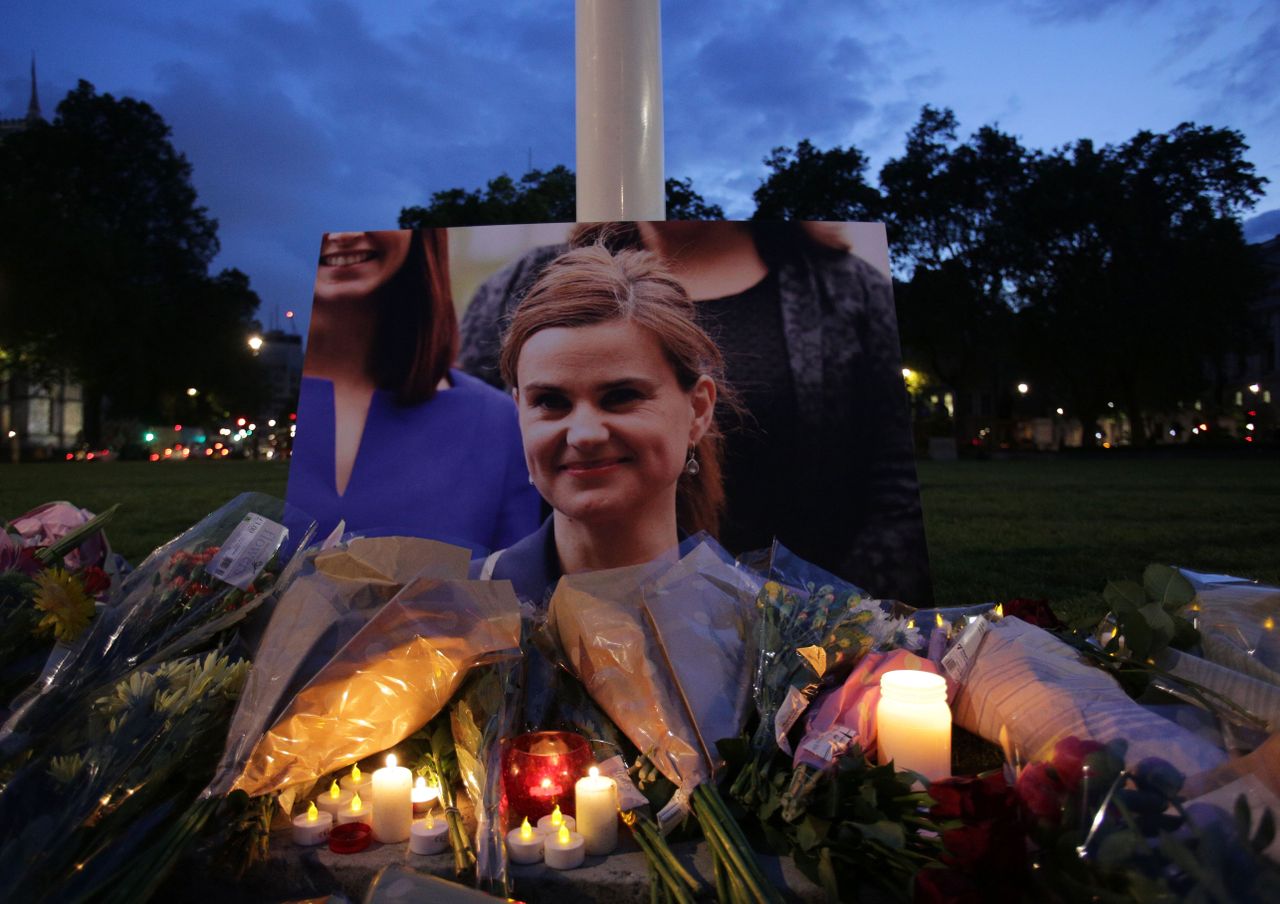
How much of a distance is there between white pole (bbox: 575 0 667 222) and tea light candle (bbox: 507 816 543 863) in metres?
2.51

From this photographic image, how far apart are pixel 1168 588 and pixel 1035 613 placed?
0.31 meters

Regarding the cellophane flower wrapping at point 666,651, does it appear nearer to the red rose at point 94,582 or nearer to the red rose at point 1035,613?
the red rose at point 1035,613

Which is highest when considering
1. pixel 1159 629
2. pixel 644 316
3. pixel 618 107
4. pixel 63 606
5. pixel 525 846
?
pixel 618 107

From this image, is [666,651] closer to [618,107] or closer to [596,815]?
[596,815]

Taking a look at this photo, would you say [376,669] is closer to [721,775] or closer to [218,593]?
[218,593]

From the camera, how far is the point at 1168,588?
2205 millimetres

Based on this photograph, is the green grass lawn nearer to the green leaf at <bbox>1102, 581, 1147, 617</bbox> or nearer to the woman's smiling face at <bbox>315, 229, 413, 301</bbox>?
the green leaf at <bbox>1102, 581, 1147, 617</bbox>

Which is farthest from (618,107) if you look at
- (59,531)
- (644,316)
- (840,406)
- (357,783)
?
(357,783)

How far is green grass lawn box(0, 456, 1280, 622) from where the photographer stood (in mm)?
5199

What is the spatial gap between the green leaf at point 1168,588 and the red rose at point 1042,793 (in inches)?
43.1

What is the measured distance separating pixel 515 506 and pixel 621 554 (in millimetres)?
423

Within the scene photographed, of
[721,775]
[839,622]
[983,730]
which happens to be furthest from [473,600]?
[983,730]

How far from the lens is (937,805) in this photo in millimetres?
1412

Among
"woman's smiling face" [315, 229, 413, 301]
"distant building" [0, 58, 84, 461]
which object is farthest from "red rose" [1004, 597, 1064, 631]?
"distant building" [0, 58, 84, 461]
